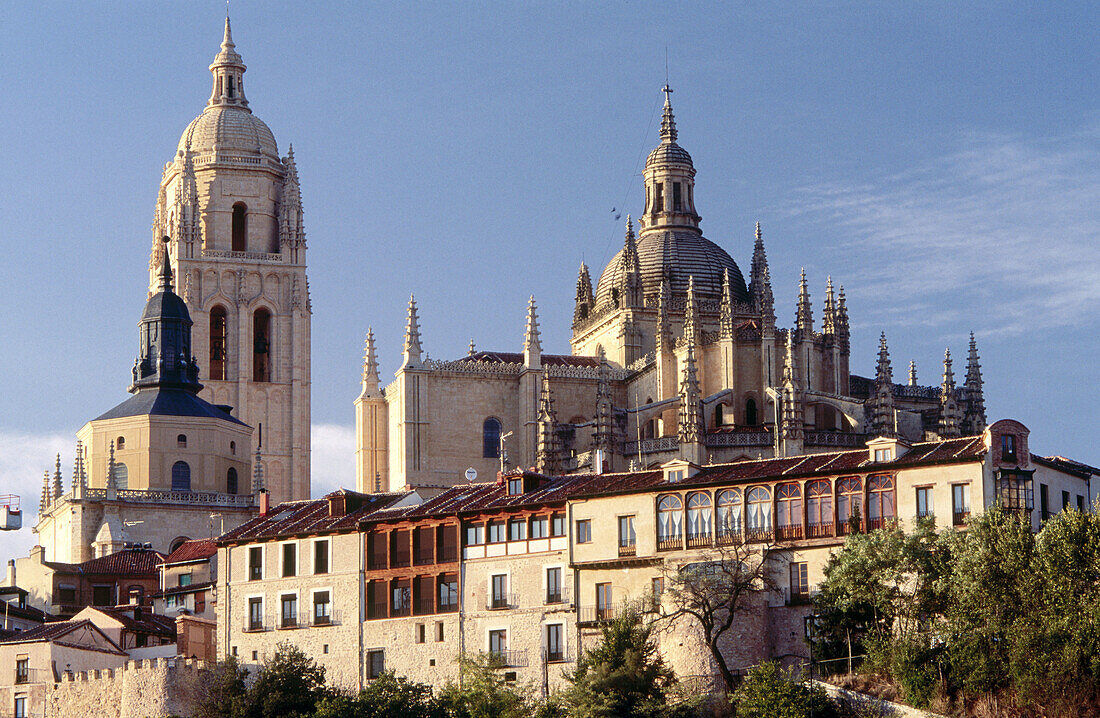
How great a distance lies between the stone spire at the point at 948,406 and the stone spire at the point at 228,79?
50.0m

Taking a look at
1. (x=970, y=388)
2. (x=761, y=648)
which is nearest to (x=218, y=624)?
(x=761, y=648)

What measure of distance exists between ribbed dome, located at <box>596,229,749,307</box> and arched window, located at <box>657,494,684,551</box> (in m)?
43.5

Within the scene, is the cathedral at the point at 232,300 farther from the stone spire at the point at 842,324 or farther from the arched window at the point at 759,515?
the arched window at the point at 759,515

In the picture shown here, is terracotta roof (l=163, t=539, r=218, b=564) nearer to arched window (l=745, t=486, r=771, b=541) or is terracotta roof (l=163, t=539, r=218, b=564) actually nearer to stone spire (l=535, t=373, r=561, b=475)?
stone spire (l=535, t=373, r=561, b=475)

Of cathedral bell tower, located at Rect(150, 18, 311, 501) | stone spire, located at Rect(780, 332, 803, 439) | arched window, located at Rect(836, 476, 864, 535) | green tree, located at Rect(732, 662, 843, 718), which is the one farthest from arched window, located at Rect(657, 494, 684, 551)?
cathedral bell tower, located at Rect(150, 18, 311, 501)

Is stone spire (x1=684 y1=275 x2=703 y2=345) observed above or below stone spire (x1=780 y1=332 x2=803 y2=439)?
above

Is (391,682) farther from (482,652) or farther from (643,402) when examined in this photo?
(643,402)

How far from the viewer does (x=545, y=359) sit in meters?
108

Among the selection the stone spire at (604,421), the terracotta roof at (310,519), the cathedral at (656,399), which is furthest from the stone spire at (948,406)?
the terracotta roof at (310,519)

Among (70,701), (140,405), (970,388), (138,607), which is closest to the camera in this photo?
(70,701)

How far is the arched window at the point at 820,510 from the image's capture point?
63750mm

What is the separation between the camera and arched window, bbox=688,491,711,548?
214 feet

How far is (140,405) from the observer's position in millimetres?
107938

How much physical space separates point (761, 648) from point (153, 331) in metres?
Result: 56.6
